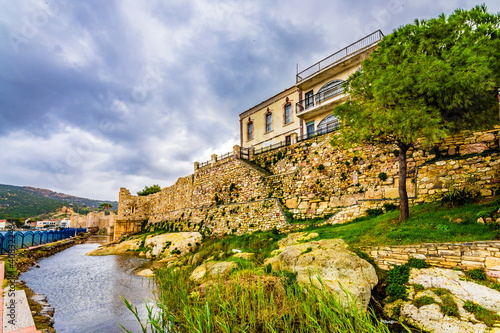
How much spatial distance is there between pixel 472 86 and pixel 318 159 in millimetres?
9909

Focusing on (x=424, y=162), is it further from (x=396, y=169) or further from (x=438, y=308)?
(x=438, y=308)

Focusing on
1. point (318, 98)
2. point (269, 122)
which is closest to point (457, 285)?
point (318, 98)

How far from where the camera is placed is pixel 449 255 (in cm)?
691

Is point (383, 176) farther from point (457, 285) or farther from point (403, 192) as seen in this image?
point (457, 285)

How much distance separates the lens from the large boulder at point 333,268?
6.75 meters

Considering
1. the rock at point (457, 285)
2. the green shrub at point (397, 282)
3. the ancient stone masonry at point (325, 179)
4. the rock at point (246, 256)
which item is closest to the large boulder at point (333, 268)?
the green shrub at point (397, 282)

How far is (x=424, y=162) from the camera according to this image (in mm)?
12297

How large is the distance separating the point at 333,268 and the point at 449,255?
3.30 meters

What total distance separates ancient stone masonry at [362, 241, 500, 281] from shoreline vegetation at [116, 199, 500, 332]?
312 millimetres

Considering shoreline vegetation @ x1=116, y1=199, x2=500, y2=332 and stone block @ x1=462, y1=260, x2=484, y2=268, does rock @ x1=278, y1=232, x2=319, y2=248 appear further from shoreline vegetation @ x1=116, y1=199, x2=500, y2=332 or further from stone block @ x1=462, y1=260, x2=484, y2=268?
stone block @ x1=462, y1=260, x2=484, y2=268

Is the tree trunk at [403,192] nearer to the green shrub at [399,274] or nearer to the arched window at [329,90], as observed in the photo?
the green shrub at [399,274]

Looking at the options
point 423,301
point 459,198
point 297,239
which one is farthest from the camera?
point 297,239

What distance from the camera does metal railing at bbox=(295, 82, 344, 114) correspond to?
2047 cm

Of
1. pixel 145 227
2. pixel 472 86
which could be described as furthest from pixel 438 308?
pixel 145 227
